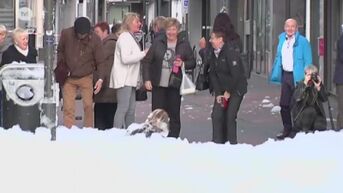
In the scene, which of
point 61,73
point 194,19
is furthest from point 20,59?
point 194,19

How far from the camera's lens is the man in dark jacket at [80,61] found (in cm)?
1088

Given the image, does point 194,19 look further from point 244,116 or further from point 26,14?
point 244,116

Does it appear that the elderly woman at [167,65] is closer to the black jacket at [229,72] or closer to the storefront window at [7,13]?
the black jacket at [229,72]

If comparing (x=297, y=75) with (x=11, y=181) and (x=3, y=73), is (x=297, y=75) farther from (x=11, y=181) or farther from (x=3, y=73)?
(x=11, y=181)

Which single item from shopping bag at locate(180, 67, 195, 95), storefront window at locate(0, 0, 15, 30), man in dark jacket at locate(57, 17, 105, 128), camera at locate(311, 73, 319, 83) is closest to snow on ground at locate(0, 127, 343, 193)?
shopping bag at locate(180, 67, 195, 95)

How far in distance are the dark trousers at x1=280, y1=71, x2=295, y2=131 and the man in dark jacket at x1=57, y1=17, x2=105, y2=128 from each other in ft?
9.14

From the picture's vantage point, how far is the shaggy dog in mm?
9055

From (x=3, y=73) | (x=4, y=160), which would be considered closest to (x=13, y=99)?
(x=3, y=73)

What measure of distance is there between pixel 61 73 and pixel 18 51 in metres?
0.76

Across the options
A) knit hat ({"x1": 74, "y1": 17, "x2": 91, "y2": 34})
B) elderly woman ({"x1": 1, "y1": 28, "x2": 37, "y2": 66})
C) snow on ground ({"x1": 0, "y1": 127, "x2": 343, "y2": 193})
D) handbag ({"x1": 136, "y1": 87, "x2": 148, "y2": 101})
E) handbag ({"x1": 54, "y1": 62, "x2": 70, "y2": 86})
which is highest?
knit hat ({"x1": 74, "y1": 17, "x2": 91, "y2": 34})

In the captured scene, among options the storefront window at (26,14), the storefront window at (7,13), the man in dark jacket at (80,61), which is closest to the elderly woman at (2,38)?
the man in dark jacket at (80,61)

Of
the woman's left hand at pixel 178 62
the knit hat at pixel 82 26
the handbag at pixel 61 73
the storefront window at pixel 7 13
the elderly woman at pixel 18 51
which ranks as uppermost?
the storefront window at pixel 7 13

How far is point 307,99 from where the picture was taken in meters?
11.4

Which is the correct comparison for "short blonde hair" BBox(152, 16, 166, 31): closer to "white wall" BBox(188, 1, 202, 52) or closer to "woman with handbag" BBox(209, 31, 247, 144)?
"woman with handbag" BBox(209, 31, 247, 144)
